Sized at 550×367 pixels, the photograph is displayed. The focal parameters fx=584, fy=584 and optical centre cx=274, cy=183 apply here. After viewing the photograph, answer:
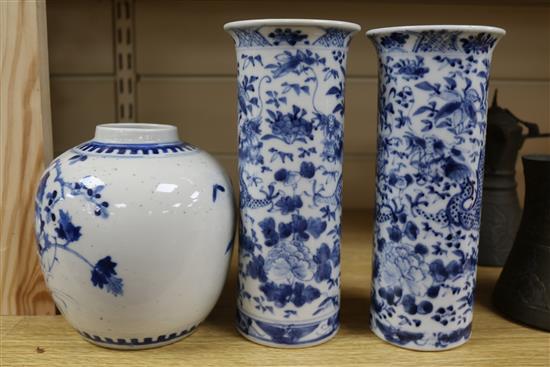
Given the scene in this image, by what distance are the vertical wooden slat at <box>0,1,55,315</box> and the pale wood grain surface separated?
0.04 meters

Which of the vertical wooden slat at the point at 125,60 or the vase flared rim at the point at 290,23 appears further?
the vertical wooden slat at the point at 125,60

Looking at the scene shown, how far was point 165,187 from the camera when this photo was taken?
60 cm

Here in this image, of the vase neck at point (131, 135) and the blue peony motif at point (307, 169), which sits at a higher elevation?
the vase neck at point (131, 135)

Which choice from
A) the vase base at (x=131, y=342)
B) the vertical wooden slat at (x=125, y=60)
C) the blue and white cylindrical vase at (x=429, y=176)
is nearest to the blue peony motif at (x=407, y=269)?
the blue and white cylindrical vase at (x=429, y=176)

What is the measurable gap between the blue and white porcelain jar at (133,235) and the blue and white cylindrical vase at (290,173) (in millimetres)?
45

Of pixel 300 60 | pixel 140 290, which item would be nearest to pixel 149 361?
pixel 140 290

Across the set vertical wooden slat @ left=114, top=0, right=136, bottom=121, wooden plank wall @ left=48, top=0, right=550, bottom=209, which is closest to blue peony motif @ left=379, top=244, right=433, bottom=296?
wooden plank wall @ left=48, top=0, right=550, bottom=209

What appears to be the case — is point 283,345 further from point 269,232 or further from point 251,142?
point 251,142

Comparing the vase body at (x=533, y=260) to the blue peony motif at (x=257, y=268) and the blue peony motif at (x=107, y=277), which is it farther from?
the blue peony motif at (x=107, y=277)

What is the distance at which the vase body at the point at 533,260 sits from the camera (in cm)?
70

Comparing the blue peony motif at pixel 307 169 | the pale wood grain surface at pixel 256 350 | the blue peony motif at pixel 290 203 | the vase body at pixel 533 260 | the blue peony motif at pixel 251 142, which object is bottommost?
the pale wood grain surface at pixel 256 350

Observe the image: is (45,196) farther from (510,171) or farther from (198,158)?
(510,171)

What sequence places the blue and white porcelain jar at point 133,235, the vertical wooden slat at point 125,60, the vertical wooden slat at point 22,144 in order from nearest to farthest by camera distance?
the blue and white porcelain jar at point 133,235
the vertical wooden slat at point 22,144
the vertical wooden slat at point 125,60

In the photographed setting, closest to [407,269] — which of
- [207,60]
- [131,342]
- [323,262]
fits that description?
[323,262]
